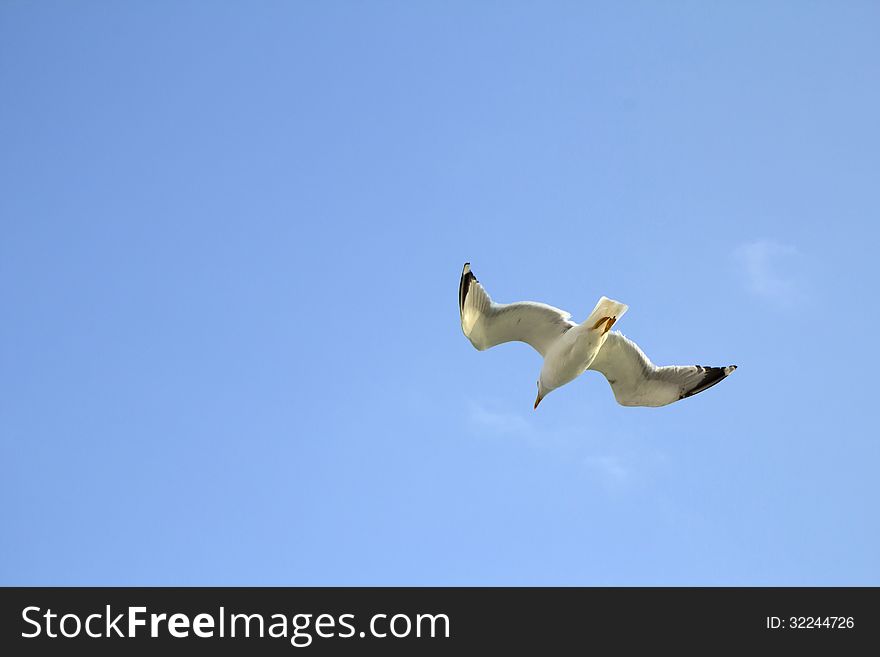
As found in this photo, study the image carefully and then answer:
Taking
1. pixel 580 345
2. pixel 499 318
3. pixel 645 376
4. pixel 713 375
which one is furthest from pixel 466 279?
pixel 713 375

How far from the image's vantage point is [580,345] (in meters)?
14.3

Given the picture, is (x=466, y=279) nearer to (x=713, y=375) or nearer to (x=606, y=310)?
(x=606, y=310)

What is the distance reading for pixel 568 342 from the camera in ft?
47.4

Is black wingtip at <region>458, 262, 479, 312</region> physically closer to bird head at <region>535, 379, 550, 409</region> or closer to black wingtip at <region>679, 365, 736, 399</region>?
bird head at <region>535, 379, 550, 409</region>

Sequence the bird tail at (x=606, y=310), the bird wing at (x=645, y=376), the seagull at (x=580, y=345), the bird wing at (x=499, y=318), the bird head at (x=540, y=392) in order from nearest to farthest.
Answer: the bird tail at (x=606, y=310) < the seagull at (x=580, y=345) < the bird wing at (x=499, y=318) < the bird wing at (x=645, y=376) < the bird head at (x=540, y=392)

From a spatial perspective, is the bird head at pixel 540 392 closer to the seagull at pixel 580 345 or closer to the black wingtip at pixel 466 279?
the seagull at pixel 580 345

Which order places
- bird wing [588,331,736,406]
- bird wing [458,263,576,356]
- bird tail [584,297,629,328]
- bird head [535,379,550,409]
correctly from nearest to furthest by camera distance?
bird tail [584,297,629,328] → bird wing [458,263,576,356] → bird wing [588,331,736,406] → bird head [535,379,550,409]

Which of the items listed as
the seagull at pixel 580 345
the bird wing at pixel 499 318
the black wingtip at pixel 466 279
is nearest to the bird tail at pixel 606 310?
the seagull at pixel 580 345

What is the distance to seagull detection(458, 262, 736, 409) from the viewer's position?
47.0 feet

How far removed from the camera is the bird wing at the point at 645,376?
15.0 metres

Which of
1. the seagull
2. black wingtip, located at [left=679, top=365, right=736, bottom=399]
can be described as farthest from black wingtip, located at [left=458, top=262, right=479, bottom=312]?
black wingtip, located at [left=679, top=365, right=736, bottom=399]
